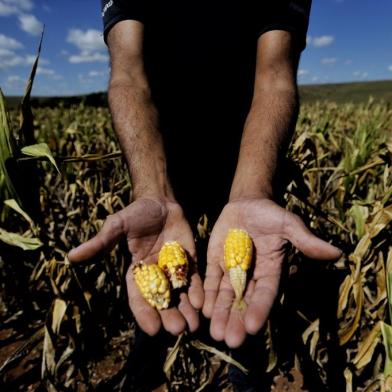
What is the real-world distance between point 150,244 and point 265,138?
77 centimetres

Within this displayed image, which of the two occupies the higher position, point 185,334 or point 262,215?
point 262,215

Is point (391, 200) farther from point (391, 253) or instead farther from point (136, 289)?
point (136, 289)

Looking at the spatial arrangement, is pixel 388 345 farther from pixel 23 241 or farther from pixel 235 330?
pixel 23 241

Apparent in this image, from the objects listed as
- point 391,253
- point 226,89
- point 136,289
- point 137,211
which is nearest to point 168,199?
point 137,211

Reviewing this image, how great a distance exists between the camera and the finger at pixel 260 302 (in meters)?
1.35

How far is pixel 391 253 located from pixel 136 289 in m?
1.10

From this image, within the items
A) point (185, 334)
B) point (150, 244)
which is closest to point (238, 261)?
point (150, 244)

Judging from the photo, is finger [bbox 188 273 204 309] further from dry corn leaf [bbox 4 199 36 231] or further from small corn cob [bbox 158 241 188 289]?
dry corn leaf [bbox 4 199 36 231]

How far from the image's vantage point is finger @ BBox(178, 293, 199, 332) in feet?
4.85

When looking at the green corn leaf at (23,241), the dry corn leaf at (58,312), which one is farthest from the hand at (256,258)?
the green corn leaf at (23,241)

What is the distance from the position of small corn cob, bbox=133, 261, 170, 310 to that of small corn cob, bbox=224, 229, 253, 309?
0.89 feet

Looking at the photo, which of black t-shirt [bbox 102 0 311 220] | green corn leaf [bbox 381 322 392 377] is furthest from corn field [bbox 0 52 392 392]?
black t-shirt [bbox 102 0 311 220]

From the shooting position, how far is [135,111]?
6.61ft

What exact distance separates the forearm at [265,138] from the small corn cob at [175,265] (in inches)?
15.3
